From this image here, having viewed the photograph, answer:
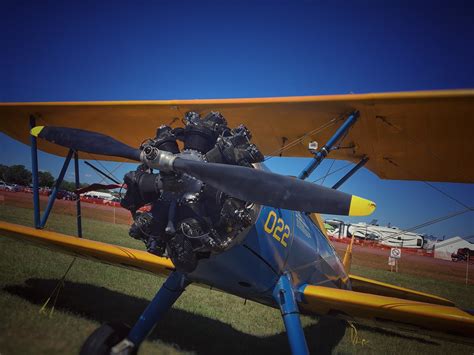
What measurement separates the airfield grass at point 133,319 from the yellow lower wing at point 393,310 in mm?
1584

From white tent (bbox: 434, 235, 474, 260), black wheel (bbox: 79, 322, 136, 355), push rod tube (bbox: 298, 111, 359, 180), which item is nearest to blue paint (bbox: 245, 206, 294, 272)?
push rod tube (bbox: 298, 111, 359, 180)

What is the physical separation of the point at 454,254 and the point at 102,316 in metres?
32.5

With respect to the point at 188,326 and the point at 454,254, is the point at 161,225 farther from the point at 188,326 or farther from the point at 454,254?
the point at 454,254

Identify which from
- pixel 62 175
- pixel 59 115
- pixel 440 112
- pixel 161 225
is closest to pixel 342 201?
pixel 161 225

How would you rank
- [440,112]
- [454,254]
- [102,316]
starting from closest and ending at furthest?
[440,112] < [102,316] < [454,254]

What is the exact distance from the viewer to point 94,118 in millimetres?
5125

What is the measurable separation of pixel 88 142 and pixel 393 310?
315 cm

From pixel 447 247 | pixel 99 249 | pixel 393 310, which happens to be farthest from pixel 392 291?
pixel 447 247

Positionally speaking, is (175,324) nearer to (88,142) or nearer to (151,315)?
(151,315)

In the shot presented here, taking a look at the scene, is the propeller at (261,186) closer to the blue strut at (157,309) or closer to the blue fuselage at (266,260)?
the blue fuselage at (266,260)

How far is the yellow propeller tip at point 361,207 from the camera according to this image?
1.88 meters

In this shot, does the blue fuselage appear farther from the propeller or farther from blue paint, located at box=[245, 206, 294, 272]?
the propeller

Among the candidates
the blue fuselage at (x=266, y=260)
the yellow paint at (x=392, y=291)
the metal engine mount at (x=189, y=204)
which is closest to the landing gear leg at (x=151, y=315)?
the blue fuselage at (x=266, y=260)

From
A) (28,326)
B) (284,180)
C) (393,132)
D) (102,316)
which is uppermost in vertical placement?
(393,132)
